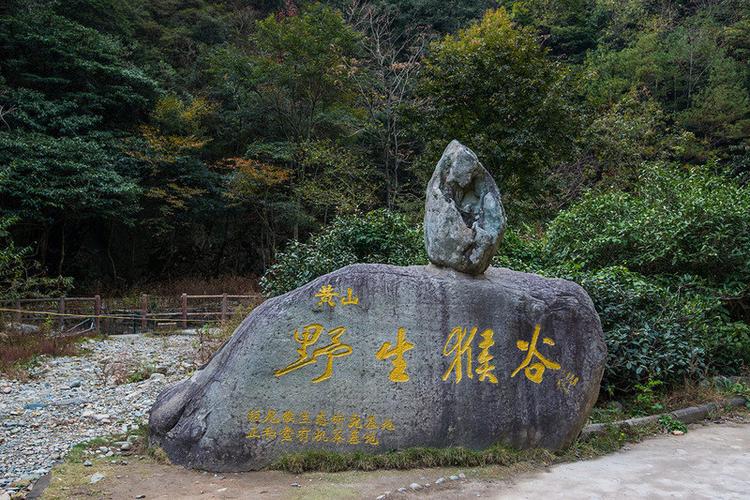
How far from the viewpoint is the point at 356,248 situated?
8797mm

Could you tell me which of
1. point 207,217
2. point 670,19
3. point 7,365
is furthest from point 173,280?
point 670,19

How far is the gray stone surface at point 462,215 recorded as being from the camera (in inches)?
187

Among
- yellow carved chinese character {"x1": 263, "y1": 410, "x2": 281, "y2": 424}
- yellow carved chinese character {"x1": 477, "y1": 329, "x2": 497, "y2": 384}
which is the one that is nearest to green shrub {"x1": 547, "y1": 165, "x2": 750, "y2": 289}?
yellow carved chinese character {"x1": 477, "y1": 329, "x2": 497, "y2": 384}

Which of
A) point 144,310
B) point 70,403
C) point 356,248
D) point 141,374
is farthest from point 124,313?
point 356,248

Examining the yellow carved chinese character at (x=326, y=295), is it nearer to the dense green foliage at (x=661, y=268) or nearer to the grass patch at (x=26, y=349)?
the dense green foliage at (x=661, y=268)

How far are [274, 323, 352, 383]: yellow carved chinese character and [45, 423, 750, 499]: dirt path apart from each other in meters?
0.75

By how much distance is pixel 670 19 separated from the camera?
22.3m

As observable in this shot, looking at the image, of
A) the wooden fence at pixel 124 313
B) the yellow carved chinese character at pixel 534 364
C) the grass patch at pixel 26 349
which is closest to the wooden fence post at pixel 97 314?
the wooden fence at pixel 124 313

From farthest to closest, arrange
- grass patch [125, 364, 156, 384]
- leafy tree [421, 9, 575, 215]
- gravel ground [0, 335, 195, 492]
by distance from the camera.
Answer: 1. leafy tree [421, 9, 575, 215]
2. grass patch [125, 364, 156, 384]
3. gravel ground [0, 335, 195, 492]

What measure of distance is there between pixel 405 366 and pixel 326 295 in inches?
32.7

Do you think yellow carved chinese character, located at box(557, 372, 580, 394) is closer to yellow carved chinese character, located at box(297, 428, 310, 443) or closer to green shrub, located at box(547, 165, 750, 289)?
yellow carved chinese character, located at box(297, 428, 310, 443)

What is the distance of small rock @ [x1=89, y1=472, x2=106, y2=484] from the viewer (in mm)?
4230

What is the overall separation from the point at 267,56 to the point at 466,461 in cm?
1506

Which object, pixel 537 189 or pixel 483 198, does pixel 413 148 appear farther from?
pixel 483 198
